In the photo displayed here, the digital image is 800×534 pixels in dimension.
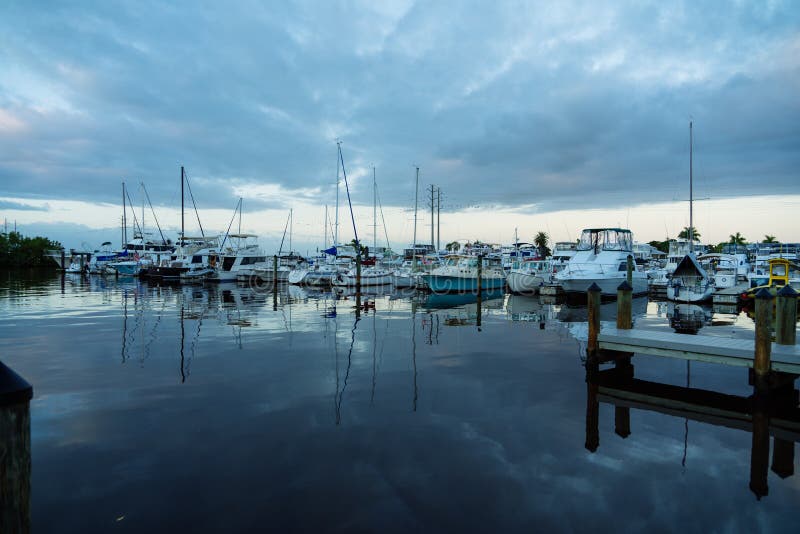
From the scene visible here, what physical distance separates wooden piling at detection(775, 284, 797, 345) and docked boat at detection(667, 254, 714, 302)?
2459cm

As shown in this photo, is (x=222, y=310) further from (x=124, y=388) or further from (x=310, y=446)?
(x=310, y=446)

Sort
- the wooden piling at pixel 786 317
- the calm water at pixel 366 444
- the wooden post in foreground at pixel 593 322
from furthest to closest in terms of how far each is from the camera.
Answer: the wooden post in foreground at pixel 593 322 < the wooden piling at pixel 786 317 < the calm water at pixel 366 444

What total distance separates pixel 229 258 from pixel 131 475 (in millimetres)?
50141

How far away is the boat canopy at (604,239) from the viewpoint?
3816 centimetres

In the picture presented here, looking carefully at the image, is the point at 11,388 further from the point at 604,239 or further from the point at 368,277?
the point at 604,239

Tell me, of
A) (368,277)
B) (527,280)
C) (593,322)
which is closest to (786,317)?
(593,322)

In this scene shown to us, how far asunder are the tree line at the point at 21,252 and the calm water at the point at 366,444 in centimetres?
9545

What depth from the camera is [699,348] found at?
33.9 ft

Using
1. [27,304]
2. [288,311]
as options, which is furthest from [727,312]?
[27,304]

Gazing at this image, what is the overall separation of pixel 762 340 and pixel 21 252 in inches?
4484

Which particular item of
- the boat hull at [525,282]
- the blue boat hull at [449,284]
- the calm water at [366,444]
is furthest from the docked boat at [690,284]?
the calm water at [366,444]

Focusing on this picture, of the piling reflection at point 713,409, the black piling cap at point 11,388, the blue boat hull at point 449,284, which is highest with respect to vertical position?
the black piling cap at point 11,388

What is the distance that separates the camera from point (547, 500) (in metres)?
6.02

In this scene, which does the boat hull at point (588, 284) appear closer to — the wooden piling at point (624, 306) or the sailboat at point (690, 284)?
the sailboat at point (690, 284)
